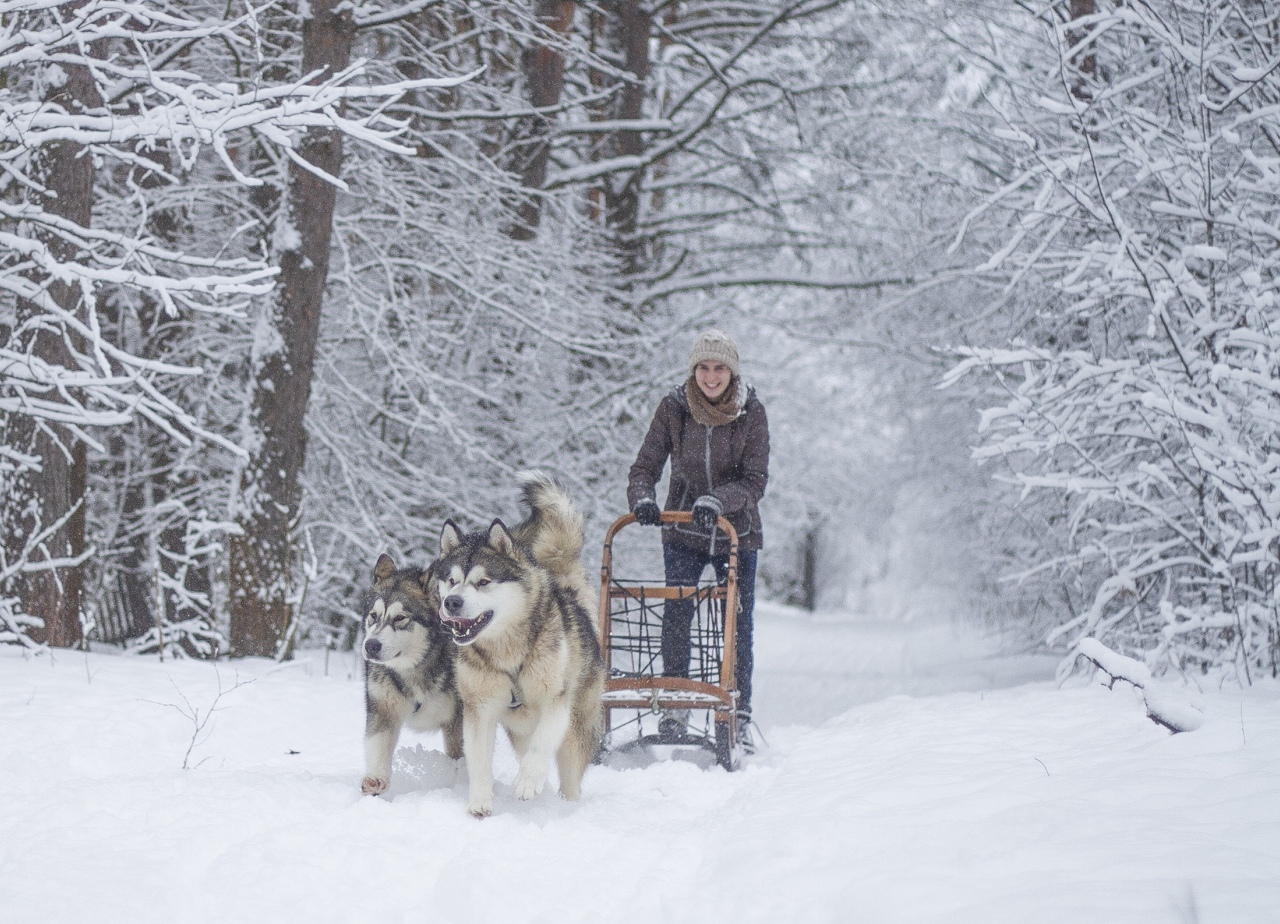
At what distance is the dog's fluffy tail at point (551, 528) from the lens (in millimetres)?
4500

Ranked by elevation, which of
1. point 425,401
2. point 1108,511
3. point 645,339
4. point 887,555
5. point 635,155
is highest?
point 635,155

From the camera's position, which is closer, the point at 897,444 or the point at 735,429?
the point at 735,429

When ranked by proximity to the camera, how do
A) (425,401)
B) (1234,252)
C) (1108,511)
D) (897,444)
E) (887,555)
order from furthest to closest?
(887,555)
(897,444)
(425,401)
(1108,511)
(1234,252)

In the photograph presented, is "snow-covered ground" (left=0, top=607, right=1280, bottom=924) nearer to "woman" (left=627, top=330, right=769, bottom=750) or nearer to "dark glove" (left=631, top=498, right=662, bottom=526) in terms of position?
"woman" (left=627, top=330, right=769, bottom=750)

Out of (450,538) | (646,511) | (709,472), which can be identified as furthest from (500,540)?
(709,472)

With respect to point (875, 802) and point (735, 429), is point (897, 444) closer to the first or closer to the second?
point (735, 429)

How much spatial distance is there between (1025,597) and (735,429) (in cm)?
713

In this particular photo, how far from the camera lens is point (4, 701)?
4.63 m

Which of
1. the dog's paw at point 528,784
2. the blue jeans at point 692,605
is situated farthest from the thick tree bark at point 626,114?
the dog's paw at point 528,784

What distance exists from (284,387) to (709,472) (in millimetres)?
3316

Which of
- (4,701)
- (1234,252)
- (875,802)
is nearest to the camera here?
(875,802)

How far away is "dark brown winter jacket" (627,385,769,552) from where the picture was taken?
552 centimetres

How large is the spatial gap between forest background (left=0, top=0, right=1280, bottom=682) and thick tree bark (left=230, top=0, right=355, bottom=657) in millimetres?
27

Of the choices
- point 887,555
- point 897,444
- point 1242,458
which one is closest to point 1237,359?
point 1242,458
